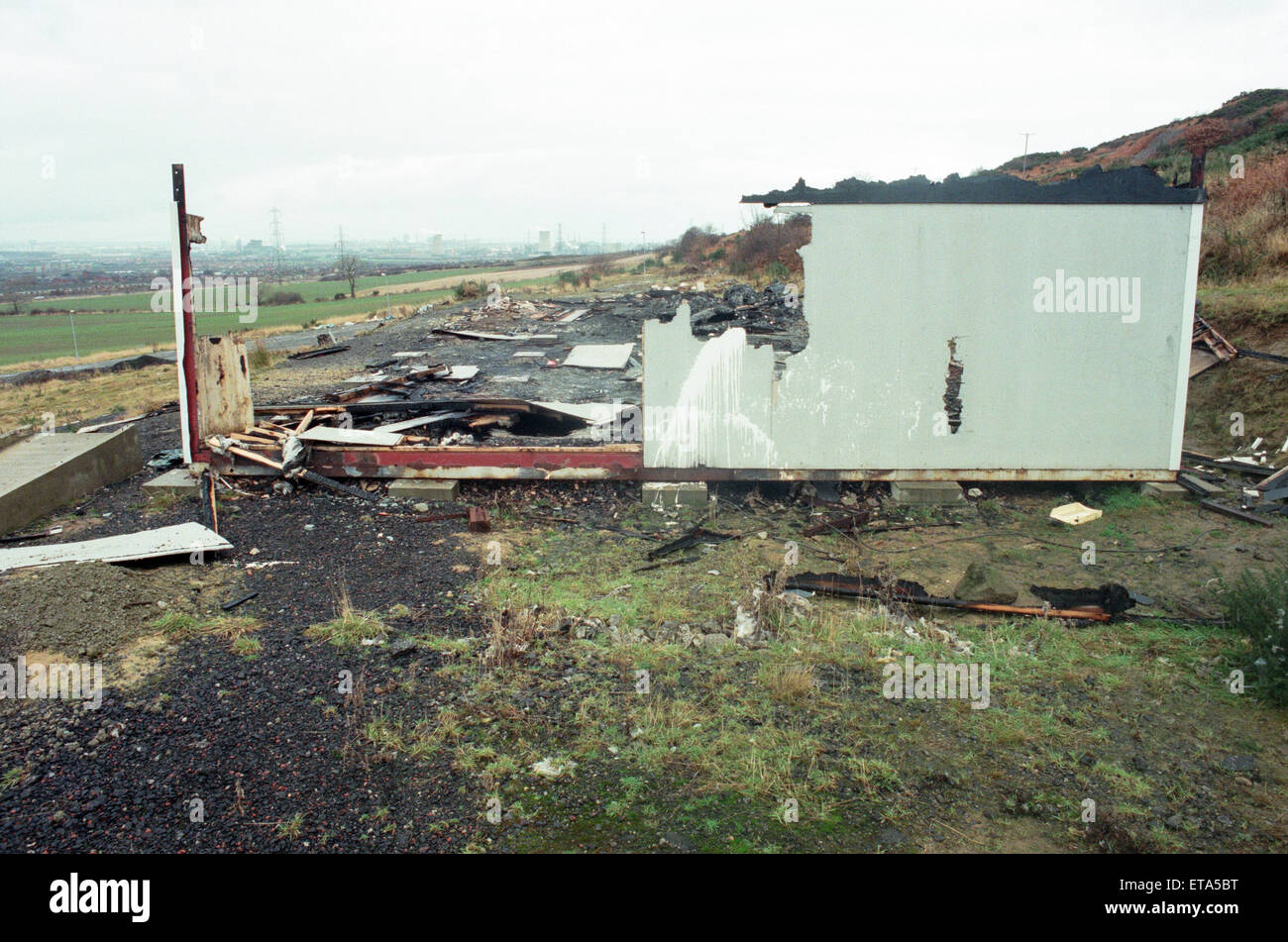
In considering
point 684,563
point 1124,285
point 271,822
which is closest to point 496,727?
point 271,822

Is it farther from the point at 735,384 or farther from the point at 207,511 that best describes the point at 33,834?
the point at 735,384

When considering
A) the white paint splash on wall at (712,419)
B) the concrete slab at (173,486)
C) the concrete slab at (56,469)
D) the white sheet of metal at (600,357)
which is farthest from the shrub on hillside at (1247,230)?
the concrete slab at (56,469)

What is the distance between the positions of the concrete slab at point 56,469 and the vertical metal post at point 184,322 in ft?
3.43

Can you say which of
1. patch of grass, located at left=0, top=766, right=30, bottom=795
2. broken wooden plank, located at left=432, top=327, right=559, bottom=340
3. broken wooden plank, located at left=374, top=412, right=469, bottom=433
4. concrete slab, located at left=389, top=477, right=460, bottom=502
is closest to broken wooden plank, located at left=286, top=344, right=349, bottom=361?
broken wooden plank, located at left=432, top=327, right=559, bottom=340

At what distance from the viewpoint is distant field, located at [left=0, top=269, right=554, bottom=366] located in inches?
1444

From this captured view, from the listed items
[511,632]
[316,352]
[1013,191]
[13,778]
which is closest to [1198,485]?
[1013,191]

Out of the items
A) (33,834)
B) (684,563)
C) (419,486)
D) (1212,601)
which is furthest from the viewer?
(419,486)

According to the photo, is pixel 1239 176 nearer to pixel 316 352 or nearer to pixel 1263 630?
pixel 1263 630

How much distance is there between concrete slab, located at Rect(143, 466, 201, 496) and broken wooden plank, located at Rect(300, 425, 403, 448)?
1218 mm

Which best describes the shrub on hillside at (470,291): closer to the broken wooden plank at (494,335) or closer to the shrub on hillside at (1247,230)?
the broken wooden plank at (494,335)

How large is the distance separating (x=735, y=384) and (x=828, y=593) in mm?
2629

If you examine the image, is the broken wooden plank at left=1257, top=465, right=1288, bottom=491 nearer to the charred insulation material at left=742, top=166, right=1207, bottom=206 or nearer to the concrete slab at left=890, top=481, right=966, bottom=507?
the charred insulation material at left=742, top=166, right=1207, bottom=206

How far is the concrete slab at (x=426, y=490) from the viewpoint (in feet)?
28.6

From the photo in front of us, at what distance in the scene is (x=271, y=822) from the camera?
3742 millimetres
